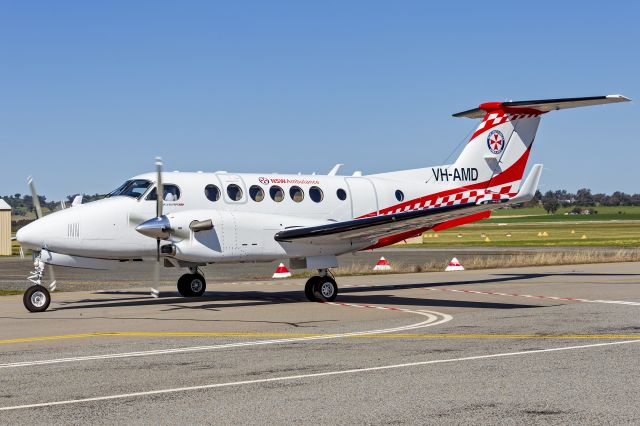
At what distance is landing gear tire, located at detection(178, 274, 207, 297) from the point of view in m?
22.5

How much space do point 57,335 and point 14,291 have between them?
38.2 feet

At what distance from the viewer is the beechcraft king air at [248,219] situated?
755 inches

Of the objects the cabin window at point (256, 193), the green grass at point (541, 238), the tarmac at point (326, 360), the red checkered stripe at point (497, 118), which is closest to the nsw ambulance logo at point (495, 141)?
the red checkered stripe at point (497, 118)

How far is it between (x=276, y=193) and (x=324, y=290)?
9.44 feet

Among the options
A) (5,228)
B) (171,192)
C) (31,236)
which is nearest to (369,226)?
(171,192)

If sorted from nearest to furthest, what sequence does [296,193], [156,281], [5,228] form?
[156,281] < [296,193] < [5,228]

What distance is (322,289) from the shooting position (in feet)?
67.8

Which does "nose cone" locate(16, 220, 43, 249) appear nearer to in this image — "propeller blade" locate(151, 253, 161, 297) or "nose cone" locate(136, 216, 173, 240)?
"nose cone" locate(136, 216, 173, 240)

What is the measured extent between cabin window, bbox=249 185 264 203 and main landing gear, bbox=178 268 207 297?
113 inches

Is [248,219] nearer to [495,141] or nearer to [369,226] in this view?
[369,226]

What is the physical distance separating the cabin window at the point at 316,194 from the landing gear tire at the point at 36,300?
287 inches

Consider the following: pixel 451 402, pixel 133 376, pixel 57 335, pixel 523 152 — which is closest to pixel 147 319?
pixel 57 335

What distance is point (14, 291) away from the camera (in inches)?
989

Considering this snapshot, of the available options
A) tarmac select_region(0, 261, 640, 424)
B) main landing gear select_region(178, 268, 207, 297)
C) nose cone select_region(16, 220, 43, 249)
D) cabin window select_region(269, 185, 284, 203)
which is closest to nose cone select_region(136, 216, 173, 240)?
tarmac select_region(0, 261, 640, 424)
